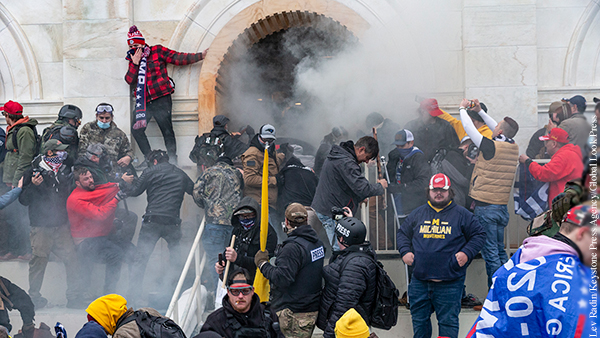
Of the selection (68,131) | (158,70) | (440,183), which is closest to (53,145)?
(68,131)

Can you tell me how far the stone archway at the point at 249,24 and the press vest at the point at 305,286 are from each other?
13.9ft

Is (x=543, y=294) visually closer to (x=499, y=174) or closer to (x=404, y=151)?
(x=499, y=174)

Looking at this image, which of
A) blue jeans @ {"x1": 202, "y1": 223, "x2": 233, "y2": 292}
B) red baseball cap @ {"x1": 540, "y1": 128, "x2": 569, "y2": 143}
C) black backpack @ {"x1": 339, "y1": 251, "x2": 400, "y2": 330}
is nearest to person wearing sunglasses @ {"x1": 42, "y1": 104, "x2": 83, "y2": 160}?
blue jeans @ {"x1": 202, "y1": 223, "x2": 233, "y2": 292}

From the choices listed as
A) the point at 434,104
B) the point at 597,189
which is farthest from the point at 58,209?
the point at 597,189

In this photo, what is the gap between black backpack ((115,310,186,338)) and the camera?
3.08 m

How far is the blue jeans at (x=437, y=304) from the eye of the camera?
4.59m

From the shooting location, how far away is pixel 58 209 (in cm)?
597

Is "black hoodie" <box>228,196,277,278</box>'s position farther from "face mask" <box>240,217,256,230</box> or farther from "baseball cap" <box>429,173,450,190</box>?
"baseball cap" <box>429,173,450,190</box>

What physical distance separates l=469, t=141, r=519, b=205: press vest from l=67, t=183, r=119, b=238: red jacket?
3.99 meters

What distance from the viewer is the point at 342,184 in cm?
528

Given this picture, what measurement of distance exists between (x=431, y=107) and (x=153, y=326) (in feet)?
15.1

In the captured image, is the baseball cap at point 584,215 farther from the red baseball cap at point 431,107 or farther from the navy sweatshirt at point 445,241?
the red baseball cap at point 431,107

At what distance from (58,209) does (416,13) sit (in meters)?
5.59

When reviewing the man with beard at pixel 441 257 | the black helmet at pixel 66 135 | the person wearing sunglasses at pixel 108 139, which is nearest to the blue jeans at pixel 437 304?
the man with beard at pixel 441 257
